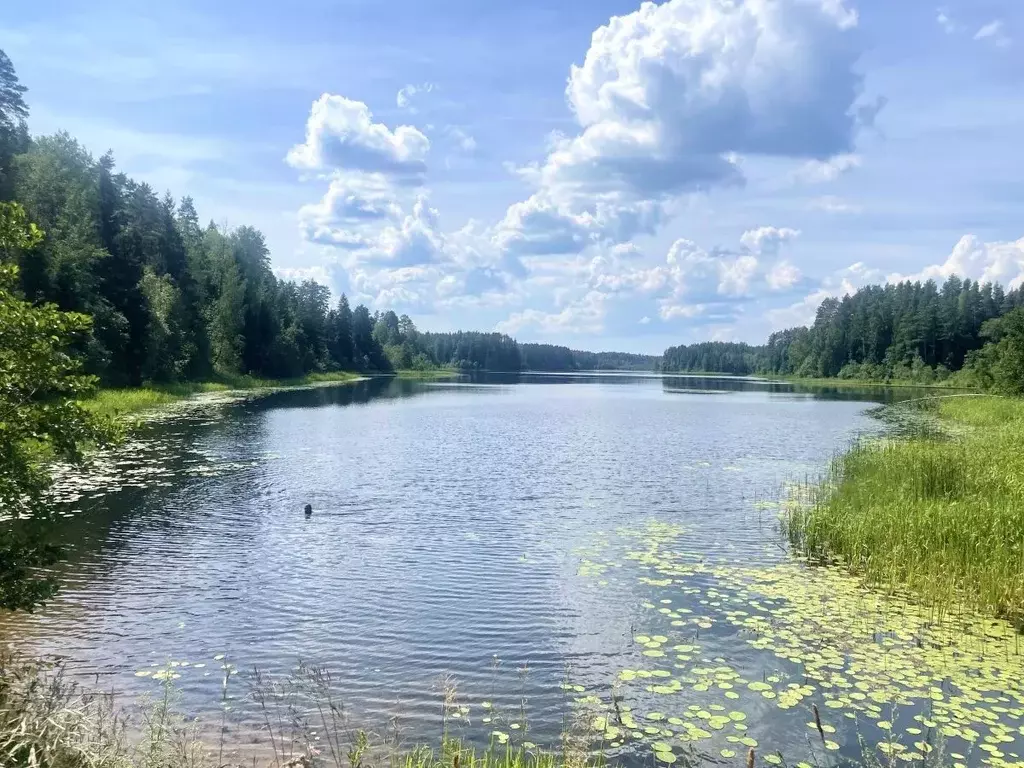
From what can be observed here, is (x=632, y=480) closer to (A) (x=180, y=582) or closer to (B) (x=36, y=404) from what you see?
(A) (x=180, y=582)

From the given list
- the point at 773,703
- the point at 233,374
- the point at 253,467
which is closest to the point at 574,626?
the point at 773,703

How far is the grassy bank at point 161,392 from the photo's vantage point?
47906 mm

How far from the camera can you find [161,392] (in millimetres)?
67562

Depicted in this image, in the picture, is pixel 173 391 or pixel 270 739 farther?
pixel 173 391

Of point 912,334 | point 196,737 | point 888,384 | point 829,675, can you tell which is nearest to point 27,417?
point 196,737

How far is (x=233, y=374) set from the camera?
326 feet

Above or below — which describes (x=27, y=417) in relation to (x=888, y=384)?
above

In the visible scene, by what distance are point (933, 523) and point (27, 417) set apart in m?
18.5

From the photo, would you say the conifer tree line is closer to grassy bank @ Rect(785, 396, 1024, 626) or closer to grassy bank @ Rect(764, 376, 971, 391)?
grassy bank @ Rect(785, 396, 1024, 626)

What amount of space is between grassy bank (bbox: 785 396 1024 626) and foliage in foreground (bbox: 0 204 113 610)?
1593 centimetres

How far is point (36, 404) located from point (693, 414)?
66.5m

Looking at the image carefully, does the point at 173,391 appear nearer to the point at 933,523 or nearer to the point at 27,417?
the point at 27,417

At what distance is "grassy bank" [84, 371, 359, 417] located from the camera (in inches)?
1886

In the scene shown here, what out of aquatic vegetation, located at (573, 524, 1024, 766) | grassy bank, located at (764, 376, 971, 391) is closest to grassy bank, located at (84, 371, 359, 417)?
aquatic vegetation, located at (573, 524, 1024, 766)
